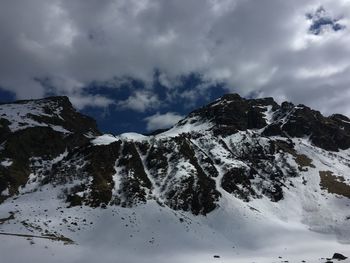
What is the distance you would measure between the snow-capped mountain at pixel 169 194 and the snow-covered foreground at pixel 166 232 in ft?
0.79

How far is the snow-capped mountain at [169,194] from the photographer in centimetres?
8869

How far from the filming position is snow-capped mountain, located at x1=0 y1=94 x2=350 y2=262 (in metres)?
88.7

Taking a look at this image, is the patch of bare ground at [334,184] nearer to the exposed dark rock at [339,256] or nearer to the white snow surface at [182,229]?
the white snow surface at [182,229]

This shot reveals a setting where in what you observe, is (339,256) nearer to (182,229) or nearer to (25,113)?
(182,229)

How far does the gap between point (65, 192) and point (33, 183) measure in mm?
16745

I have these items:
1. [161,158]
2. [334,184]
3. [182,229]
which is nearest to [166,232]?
[182,229]

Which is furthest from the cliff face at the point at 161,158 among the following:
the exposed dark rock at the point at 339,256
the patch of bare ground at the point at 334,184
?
the exposed dark rock at the point at 339,256

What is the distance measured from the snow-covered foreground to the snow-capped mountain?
0.24 m

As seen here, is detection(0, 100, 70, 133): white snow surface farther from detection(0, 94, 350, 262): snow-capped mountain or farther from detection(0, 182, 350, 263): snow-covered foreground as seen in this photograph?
detection(0, 182, 350, 263): snow-covered foreground

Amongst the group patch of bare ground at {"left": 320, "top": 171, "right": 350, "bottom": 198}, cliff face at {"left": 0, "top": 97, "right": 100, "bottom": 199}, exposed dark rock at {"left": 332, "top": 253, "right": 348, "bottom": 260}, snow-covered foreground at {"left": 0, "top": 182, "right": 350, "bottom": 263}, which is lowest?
exposed dark rock at {"left": 332, "top": 253, "right": 348, "bottom": 260}

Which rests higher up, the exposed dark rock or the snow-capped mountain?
the snow-capped mountain

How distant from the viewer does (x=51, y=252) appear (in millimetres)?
66562

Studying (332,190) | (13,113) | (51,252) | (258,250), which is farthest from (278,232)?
(13,113)

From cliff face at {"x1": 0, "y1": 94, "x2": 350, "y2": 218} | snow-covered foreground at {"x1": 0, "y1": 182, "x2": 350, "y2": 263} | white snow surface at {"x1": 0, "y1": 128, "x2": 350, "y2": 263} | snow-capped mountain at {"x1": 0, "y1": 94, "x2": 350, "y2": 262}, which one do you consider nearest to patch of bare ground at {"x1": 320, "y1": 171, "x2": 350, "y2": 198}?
snow-capped mountain at {"x1": 0, "y1": 94, "x2": 350, "y2": 262}
